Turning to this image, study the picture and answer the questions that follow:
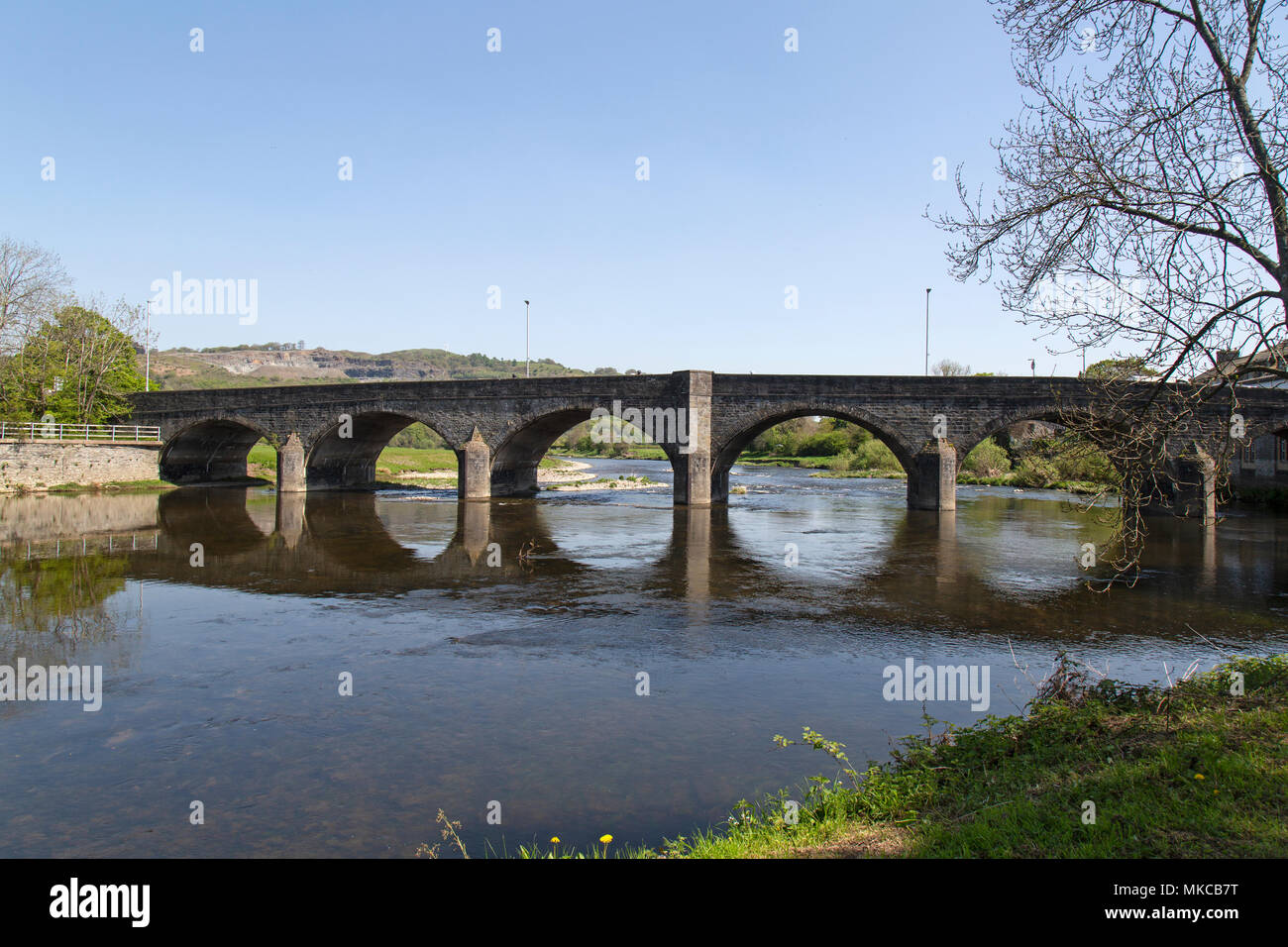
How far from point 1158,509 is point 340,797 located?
3853 centimetres

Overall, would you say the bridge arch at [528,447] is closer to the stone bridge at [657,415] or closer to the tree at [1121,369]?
the stone bridge at [657,415]

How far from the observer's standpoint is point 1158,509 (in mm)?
36062

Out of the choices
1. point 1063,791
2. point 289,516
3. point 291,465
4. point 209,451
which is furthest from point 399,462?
point 1063,791

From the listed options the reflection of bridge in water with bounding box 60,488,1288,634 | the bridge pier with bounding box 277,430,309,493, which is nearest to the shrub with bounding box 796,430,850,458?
the reflection of bridge in water with bounding box 60,488,1288,634

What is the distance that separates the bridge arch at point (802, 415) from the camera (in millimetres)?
34906

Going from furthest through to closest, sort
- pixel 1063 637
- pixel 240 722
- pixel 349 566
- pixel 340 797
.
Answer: pixel 349 566 < pixel 1063 637 < pixel 240 722 < pixel 340 797

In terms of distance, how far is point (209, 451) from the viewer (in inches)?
2098

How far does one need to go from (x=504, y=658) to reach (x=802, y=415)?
87.5ft

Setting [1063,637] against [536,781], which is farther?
[1063,637]

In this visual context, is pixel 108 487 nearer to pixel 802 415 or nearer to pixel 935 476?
pixel 802 415

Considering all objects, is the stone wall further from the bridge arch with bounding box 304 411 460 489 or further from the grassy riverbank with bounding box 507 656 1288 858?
the grassy riverbank with bounding box 507 656 1288 858
